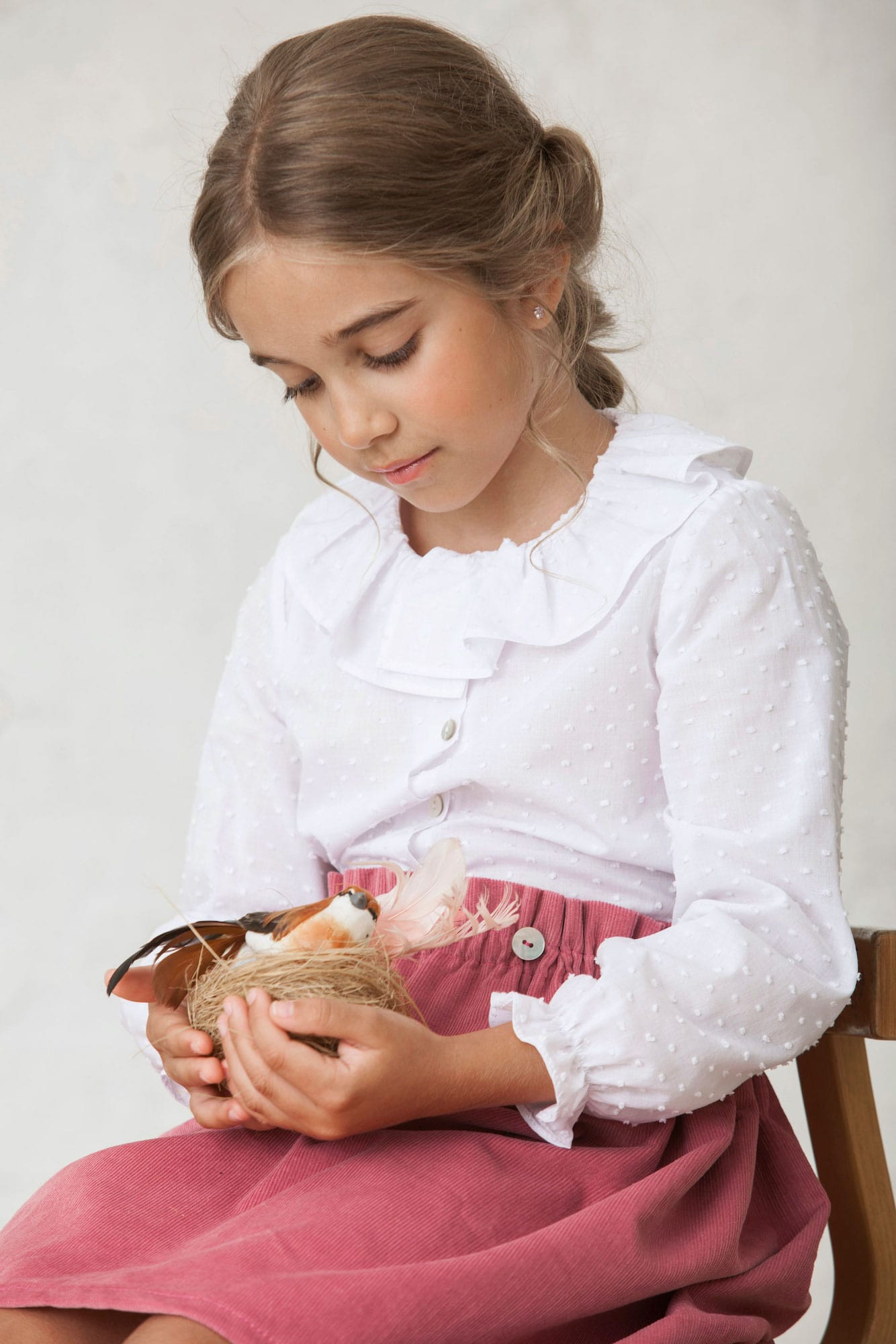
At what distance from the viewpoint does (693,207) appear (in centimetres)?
177

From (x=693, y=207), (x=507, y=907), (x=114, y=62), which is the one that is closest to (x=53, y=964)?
(x=507, y=907)

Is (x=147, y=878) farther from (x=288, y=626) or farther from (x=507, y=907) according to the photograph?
(x=507, y=907)

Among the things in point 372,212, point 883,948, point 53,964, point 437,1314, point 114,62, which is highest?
point 114,62

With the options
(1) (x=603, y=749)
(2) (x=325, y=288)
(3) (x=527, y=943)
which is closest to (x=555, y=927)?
(3) (x=527, y=943)

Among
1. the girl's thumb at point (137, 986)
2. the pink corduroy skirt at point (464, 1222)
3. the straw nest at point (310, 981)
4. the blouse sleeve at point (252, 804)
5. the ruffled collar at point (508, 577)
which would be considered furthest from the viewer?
the blouse sleeve at point (252, 804)

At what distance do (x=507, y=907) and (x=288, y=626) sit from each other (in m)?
0.36

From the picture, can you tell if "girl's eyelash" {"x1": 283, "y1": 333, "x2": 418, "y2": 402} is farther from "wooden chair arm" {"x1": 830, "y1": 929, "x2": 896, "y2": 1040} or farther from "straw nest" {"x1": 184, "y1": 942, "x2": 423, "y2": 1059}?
"wooden chair arm" {"x1": 830, "y1": 929, "x2": 896, "y2": 1040}

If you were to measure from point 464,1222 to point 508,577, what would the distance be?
19.3 inches

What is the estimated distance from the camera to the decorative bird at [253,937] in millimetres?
802

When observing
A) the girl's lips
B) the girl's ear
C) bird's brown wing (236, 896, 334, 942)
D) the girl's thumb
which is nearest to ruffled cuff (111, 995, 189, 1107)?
the girl's thumb

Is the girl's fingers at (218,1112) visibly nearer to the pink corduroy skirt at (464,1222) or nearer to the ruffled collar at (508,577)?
the pink corduroy skirt at (464,1222)

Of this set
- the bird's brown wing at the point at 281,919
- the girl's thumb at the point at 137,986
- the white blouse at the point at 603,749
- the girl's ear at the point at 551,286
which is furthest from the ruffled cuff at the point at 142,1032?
the girl's ear at the point at 551,286

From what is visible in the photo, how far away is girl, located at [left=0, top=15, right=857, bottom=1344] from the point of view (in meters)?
0.76

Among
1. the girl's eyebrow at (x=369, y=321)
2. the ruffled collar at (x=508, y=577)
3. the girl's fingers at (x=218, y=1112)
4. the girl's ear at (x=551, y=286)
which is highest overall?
the girl's eyebrow at (x=369, y=321)
